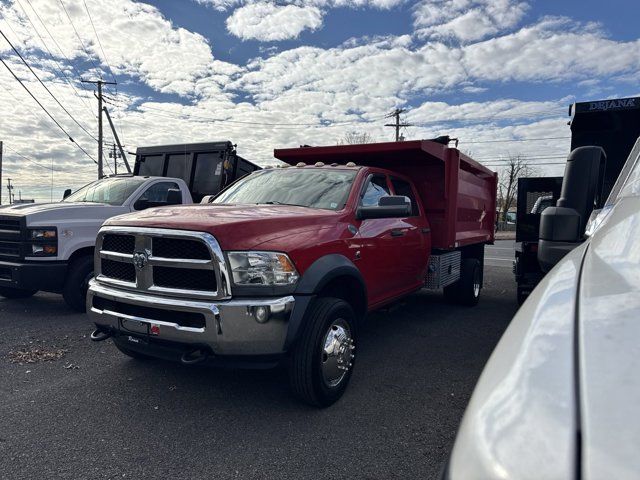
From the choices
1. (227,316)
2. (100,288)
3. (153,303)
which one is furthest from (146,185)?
(227,316)

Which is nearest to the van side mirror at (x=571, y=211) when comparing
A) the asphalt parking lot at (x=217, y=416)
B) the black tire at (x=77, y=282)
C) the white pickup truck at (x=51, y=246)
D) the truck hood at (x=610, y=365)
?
the truck hood at (x=610, y=365)

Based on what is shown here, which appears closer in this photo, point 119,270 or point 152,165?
point 119,270

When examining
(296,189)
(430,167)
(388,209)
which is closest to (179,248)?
(296,189)

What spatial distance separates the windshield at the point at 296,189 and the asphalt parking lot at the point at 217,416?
1671 mm

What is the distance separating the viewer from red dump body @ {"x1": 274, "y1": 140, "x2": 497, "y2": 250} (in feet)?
18.2

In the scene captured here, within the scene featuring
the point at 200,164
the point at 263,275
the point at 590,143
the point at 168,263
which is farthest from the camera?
the point at 200,164

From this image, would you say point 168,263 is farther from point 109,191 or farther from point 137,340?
point 109,191

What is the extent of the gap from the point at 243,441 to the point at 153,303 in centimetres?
115

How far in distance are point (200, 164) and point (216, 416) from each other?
752 cm

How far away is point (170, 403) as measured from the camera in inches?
137

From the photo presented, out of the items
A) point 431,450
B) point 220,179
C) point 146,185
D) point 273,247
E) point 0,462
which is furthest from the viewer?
point 220,179

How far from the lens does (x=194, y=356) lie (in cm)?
305

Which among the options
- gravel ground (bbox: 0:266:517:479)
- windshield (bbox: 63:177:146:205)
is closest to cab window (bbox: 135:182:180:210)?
windshield (bbox: 63:177:146:205)

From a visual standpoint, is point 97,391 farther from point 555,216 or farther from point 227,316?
point 555,216
